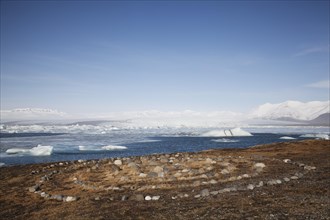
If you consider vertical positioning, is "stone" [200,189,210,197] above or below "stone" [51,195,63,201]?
above

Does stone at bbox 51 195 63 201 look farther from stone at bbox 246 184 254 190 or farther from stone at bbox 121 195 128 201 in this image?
stone at bbox 246 184 254 190

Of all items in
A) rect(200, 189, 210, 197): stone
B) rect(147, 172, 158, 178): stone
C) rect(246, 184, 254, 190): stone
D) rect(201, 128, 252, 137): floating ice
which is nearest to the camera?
rect(200, 189, 210, 197): stone

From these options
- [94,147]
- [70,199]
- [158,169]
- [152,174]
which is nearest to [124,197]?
[70,199]

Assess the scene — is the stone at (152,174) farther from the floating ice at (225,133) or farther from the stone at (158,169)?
the floating ice at (225,133)

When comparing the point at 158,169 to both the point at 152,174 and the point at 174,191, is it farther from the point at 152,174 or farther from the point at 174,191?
the point at 174,191

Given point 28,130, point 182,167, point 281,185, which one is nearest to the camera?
point 281,185

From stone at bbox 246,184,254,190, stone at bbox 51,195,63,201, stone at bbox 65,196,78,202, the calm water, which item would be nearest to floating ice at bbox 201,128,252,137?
the calm water

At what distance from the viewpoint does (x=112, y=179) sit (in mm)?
19984

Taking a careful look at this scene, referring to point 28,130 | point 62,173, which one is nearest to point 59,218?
point 62,173

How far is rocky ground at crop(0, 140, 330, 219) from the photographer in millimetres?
11656

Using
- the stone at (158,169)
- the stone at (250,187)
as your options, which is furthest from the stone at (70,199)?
the stone at (250,187)

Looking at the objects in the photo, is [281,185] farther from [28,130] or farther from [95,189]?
[28,130]

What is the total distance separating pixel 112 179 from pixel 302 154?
18.7m

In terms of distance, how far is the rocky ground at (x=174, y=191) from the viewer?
38.2 feet
